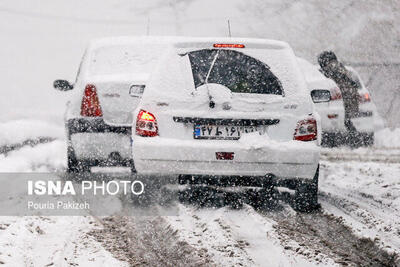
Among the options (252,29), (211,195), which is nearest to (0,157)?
(211,195)

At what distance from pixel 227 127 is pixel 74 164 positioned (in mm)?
2607

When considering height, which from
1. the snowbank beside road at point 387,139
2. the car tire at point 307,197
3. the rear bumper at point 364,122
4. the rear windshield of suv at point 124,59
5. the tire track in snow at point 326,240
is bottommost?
the tire track in snow at point 326,240

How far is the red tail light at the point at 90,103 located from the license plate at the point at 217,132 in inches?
80.9

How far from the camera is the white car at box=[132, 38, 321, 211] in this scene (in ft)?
19.9

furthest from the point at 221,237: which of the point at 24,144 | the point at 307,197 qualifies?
the point at 24,144

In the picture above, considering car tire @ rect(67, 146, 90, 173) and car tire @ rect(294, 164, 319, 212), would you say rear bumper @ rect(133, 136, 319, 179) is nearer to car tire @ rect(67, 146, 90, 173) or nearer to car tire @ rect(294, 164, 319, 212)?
car tire @ rect(294, 164, 319, 212)

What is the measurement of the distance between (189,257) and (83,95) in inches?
146

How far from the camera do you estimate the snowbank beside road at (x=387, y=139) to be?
15.0m

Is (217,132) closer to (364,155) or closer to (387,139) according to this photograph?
(364,155)

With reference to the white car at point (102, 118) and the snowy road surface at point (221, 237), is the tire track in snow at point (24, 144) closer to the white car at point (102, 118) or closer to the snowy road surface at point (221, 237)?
the white car at point (102, 118)

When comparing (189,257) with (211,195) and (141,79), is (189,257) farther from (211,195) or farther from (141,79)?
(141,79)

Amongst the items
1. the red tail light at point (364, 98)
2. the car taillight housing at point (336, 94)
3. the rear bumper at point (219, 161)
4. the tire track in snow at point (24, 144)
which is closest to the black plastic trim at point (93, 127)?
the rear bumper at point (219, 161)

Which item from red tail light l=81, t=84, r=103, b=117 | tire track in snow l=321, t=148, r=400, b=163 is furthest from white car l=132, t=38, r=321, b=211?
tire track in snow l=321, t=148, r=400, b=163

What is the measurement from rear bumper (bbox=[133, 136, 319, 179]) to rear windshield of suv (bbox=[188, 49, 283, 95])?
0.61 metres
